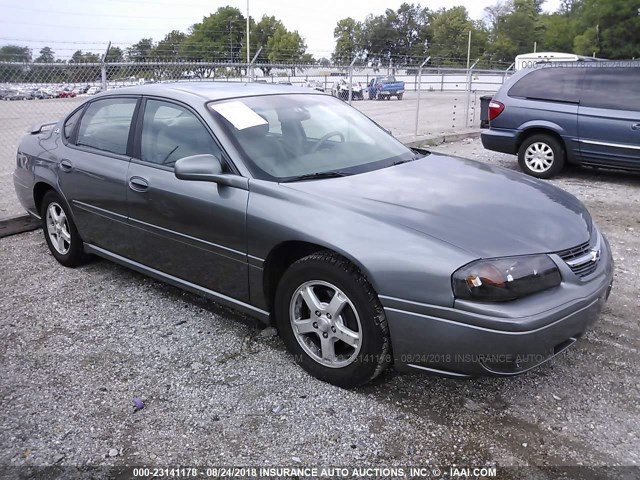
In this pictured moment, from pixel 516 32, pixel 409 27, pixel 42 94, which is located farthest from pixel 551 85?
pixel 409 27

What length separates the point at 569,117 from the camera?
785 cm

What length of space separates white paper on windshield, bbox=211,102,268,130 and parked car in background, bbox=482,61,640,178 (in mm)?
5833

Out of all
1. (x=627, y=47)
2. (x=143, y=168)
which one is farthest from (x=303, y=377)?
(x=627, y=47)

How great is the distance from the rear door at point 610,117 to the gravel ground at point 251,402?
4.15 metres

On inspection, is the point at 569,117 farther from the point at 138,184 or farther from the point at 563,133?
the point at 138,184

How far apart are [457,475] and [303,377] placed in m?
1.03

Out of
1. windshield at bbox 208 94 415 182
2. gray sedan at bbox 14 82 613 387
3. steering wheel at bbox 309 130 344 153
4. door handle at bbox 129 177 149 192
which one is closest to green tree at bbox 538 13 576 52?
windshield at bbox 208 94 415 182

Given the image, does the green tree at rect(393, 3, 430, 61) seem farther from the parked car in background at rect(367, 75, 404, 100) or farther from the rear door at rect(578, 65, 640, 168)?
the rear door at rect(578, 65, 640, 168)

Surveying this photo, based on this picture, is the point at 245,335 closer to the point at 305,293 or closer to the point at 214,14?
the point at 305,293

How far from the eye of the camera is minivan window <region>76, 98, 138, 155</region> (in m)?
4.02

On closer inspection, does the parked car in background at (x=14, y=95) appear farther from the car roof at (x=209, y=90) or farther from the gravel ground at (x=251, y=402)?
the gravel ground at (x=251, y=402)

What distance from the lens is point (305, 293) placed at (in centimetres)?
298

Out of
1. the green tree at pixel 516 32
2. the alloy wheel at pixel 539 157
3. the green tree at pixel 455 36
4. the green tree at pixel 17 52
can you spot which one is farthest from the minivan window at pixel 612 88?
the green tree at pixel 455 36

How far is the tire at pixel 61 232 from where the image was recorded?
458 cm
